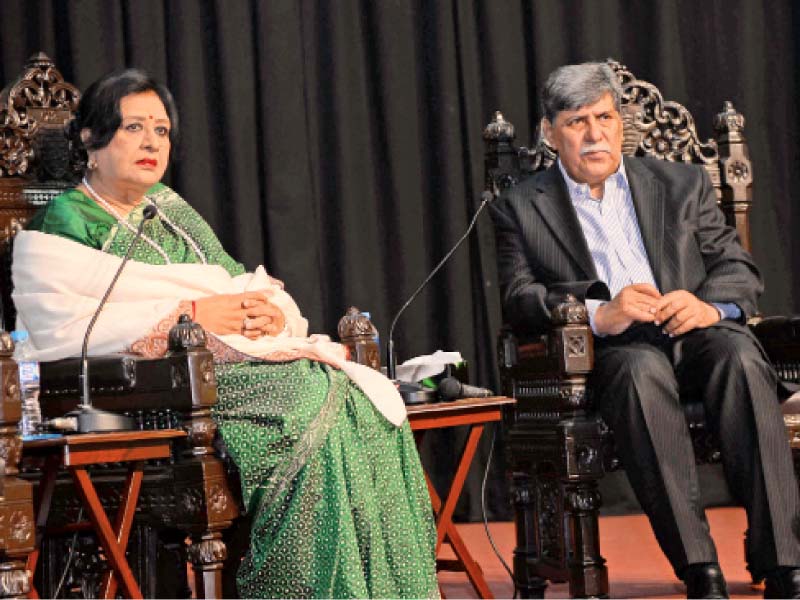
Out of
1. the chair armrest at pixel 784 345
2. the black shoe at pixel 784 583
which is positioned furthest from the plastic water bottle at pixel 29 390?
the chair armrest at pixel 784 345

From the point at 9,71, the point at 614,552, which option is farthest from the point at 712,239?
the point at 9,71

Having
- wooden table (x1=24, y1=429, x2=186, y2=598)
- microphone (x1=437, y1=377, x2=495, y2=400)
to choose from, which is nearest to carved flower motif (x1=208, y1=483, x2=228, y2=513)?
wooden table (x1=24, y1=429, x2=186, y2=598)

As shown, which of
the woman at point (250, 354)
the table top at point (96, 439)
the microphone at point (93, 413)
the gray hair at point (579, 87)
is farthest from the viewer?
the gray hair at point (579, 87)

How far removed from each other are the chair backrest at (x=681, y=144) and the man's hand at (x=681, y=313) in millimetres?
753

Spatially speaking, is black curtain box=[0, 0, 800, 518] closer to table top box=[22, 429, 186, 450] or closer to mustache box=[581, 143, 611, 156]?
mustache box=[581, 143, 611, 156]

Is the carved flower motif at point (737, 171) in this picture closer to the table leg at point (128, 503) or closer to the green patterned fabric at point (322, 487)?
the green patterned fabric at point (322, 487)

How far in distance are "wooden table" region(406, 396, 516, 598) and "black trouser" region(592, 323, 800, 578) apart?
27 centimetres

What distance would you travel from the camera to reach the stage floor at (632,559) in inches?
141

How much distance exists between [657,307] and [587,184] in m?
0.50

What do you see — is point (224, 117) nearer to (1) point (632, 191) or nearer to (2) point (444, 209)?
(2) point (444, 209)

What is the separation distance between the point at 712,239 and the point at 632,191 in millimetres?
237

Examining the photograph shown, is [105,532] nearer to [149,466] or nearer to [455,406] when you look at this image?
[149,466]

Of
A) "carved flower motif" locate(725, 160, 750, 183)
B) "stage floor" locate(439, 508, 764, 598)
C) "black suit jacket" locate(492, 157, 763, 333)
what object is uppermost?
"carved flower motif" locate(725, 160, 750, 183)

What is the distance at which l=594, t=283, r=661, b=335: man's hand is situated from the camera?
3.33 metres
